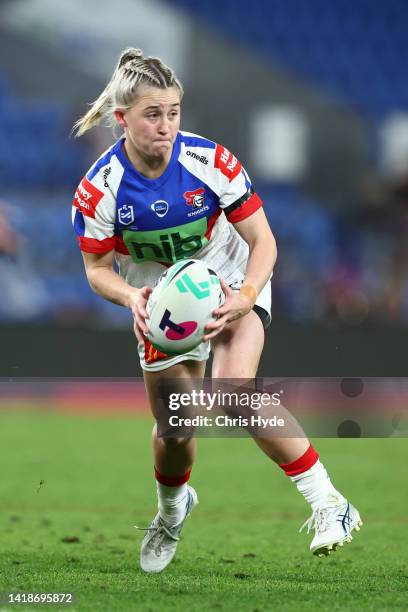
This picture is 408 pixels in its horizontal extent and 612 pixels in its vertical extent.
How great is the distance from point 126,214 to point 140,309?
542 mm

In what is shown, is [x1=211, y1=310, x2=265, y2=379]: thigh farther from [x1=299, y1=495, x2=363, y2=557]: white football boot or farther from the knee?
[x1=299, y1=495, x2=363, y2=557]: white football boot

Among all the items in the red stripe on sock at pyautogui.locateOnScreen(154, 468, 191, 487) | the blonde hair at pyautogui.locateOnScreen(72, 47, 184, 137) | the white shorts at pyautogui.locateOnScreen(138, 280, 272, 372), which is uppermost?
the blonde hair at pyautogui.locateOnScreen(72, 47, 184, 137)

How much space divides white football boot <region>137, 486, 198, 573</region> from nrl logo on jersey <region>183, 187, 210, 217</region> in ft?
4.40

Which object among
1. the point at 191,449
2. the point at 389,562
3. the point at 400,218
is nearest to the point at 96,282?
the point at 191,449

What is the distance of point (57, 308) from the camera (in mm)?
12836

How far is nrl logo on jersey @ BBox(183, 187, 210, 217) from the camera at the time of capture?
437cm

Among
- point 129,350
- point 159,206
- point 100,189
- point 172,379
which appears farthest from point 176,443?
point 129,350

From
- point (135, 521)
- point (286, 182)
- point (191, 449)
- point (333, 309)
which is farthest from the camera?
point (286, 182)

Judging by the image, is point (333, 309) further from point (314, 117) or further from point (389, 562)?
point (389, 562)

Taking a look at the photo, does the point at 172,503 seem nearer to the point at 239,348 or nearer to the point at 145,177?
the point at 239,348

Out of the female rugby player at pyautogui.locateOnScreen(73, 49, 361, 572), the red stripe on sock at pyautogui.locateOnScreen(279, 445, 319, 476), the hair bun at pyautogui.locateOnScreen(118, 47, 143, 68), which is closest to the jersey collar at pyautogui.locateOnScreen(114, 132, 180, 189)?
the female rugby player at pyautogui.locateOnScreen(73, 49, 361, 572)

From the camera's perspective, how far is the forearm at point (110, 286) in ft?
13.5

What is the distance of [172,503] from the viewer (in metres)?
4.89

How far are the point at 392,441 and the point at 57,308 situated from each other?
4.57 meters
